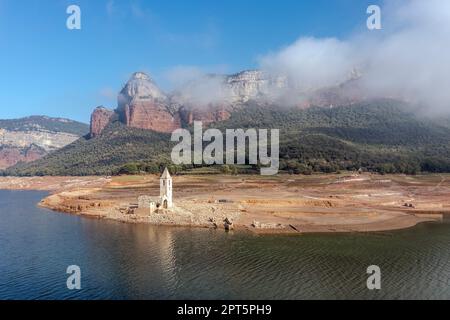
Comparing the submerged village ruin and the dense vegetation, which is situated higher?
the dense vegetation

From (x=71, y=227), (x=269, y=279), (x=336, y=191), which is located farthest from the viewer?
(x=336, y=191)

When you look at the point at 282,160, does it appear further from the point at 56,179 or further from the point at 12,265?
the point at 12,265

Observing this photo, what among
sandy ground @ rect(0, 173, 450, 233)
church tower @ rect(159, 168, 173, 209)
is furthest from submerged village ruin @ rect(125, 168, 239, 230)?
sandy ground @ rect(0, 173, 450, 233)

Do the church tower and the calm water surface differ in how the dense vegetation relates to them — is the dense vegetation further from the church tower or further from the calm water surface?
the calm water surface

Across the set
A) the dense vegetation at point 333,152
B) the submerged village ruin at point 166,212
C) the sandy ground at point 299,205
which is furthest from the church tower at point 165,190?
the dense vegetation at point 333,152

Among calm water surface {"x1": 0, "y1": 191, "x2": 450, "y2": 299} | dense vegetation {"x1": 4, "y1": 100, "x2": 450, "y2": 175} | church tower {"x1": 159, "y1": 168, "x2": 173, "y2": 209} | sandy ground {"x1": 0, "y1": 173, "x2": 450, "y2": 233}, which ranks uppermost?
dense vegetation {"x1": 4, "y1": 100, "x2": 450, "y2": 175}

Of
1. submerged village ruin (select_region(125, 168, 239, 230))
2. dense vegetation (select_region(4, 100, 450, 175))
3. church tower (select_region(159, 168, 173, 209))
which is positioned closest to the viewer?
submerged village ruin (select_region(125, 168, 239, 230))

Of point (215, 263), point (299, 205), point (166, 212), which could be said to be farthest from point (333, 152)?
point (215, 263)

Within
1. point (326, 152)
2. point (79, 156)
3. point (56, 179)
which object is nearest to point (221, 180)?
point (326, 152)
